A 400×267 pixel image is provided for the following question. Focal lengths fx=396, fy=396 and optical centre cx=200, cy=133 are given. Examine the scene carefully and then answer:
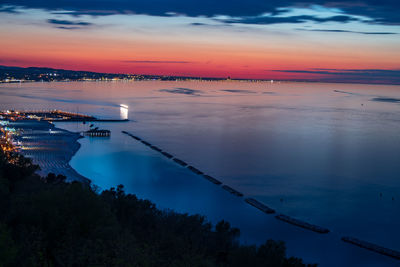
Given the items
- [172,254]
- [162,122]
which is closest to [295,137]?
[162,122]

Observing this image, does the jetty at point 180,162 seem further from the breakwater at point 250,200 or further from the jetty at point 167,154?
the jetty at point 167,154

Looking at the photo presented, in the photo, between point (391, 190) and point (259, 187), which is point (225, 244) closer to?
point (259, 187)

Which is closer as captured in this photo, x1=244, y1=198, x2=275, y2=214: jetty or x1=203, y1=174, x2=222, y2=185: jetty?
x1=244, y1=198, x2=275, y2=214: jetty

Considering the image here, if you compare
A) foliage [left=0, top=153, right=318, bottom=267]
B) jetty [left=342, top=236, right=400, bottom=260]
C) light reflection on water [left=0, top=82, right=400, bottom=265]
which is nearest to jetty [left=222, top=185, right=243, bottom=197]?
light reflection on water [left=0, top=82, right=400, bottom=265]

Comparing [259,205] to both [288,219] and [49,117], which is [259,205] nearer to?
[288,219]

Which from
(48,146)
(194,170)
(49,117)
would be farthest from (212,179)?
(49,117)

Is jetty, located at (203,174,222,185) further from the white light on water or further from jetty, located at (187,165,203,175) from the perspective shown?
the white light on water
